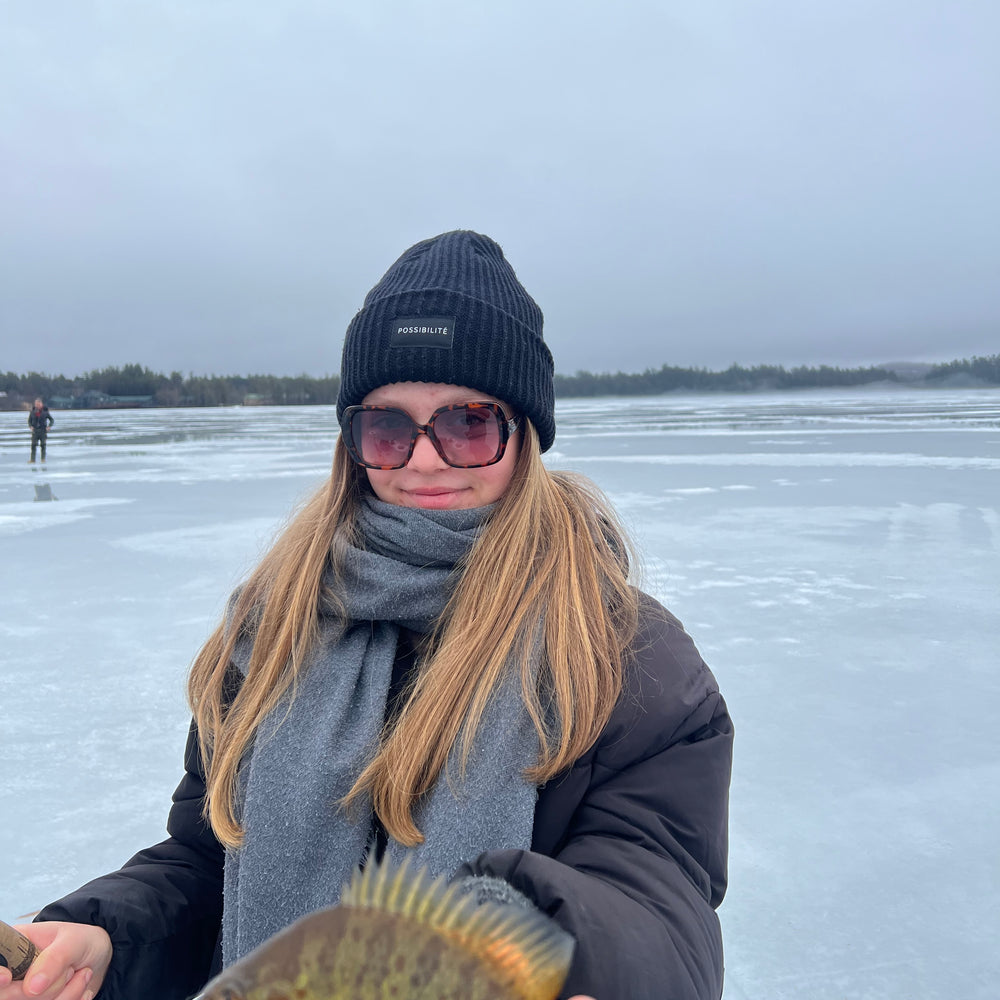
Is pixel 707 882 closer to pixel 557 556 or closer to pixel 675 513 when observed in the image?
pixel 557 556

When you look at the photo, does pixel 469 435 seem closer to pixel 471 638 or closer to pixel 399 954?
pixel 471 638

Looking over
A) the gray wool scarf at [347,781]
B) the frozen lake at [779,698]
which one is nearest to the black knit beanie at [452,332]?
the gray wool scarf at [347,781]

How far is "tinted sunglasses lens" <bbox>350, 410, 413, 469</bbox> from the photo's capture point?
135cm

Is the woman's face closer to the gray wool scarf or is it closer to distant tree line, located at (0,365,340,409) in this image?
the gray wool scarf

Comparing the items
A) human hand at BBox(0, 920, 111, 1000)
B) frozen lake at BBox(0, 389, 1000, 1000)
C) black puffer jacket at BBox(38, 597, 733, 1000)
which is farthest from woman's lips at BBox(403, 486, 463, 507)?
frozen lake at BBox(0, 389, 1000, 1000)

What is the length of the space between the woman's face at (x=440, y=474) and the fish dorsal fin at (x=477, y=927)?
2.99 ft

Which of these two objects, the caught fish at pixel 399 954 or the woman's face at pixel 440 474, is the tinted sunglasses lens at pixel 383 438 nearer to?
the woman's face at pixel 440 474

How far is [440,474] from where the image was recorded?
135cm

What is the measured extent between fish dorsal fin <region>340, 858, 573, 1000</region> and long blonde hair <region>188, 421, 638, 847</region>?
59 centimetres

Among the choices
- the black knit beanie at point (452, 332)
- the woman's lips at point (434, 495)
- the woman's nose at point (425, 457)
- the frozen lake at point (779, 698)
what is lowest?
the frozen lake at point (779, 698)

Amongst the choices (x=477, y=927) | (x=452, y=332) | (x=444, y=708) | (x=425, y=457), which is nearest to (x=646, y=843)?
(x=444, y=708)

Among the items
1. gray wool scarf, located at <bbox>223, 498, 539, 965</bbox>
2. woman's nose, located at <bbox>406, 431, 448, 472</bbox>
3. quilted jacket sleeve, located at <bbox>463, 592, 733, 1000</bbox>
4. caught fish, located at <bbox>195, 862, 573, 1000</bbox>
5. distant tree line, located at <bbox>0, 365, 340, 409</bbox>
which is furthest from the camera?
distant tree line, located at <bbox>0, 365, 340, 409</bbox>

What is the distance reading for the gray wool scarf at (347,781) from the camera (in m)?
1.05

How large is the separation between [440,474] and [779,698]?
1.99m
